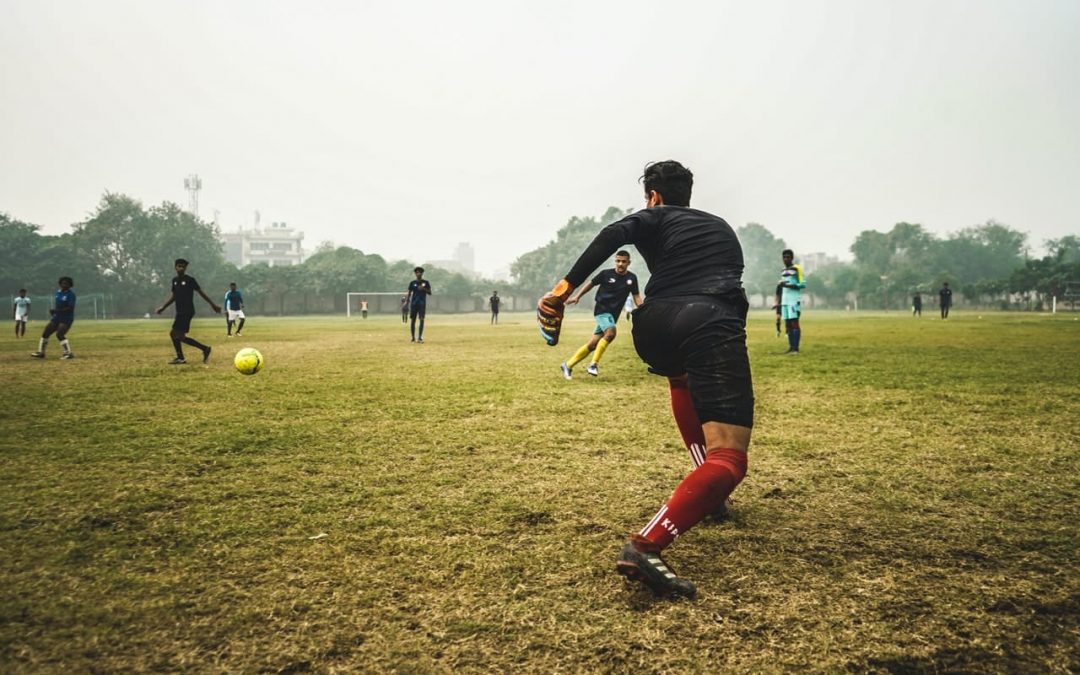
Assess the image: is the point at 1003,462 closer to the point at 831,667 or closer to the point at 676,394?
the point at 676,394

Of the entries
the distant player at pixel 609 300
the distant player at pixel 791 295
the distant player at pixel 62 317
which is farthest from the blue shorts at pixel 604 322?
the distant player at pixel 62 317

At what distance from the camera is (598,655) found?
2287mm

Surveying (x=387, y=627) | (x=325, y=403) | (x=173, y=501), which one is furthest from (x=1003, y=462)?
(x=325, y=403)

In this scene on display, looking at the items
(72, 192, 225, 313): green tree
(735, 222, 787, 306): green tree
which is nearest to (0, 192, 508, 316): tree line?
(72, 192, 225, 313): green tree

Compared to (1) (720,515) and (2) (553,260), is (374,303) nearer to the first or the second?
(2) (553,260)

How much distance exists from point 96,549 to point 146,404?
218 inches

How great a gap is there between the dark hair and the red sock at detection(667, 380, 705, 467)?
45.3 inches

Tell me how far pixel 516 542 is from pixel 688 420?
1.36m

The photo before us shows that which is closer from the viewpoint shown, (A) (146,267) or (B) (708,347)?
(B) (708,347)

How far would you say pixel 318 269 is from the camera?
8281cm

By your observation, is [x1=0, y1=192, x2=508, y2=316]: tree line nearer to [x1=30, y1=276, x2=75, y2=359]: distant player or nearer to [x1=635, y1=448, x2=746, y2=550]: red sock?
[x1=30, y1=276, x2=75, y2=359]: distant player

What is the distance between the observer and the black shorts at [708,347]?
3162mm

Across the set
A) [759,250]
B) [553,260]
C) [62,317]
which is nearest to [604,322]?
[62,317]

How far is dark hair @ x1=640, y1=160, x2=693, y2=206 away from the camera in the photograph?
372 centimetres
